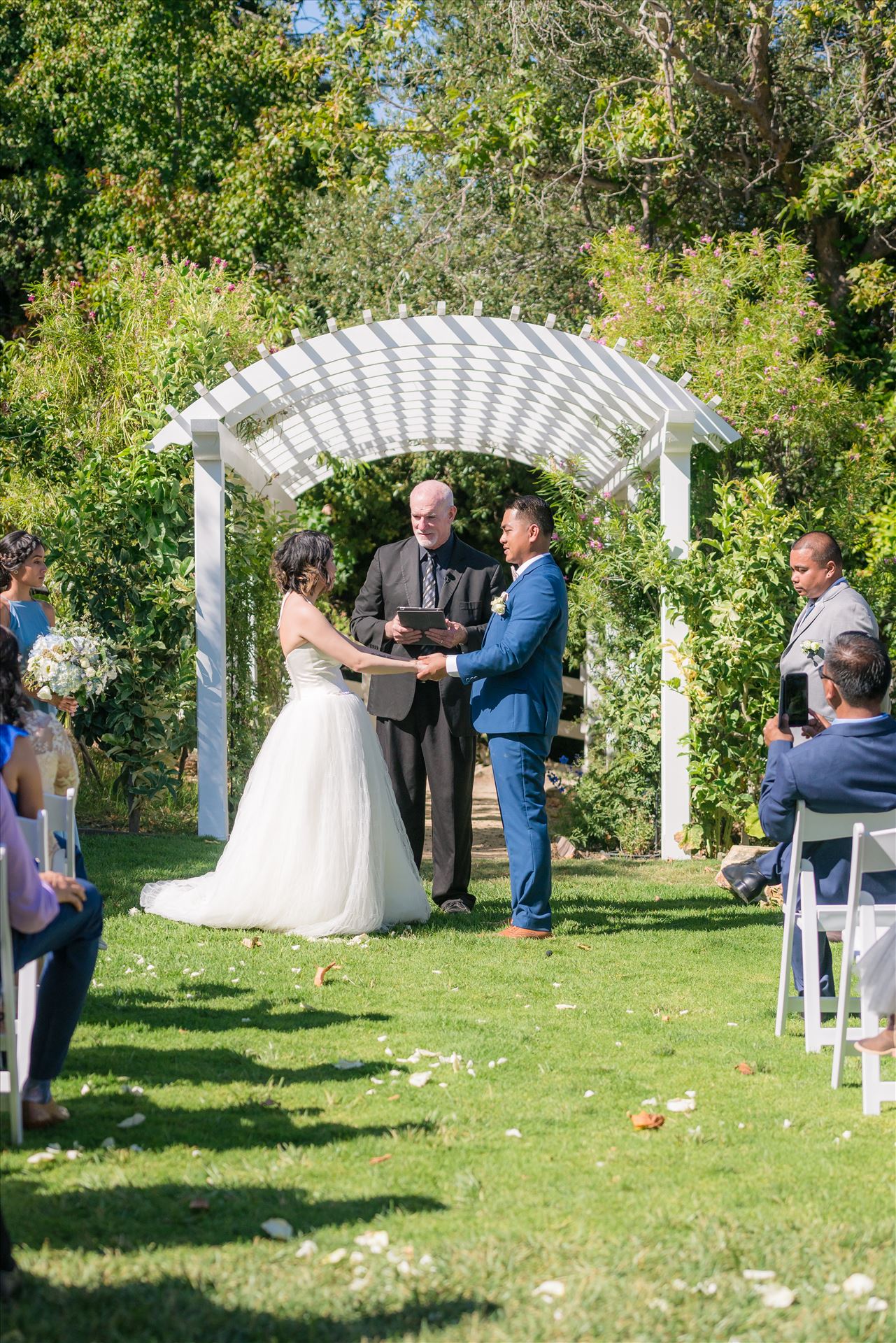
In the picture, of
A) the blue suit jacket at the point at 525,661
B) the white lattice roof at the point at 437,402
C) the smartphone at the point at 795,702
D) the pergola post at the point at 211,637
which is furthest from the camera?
the pergola post at the point at 211,637

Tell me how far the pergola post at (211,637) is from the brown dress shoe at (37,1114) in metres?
5.11

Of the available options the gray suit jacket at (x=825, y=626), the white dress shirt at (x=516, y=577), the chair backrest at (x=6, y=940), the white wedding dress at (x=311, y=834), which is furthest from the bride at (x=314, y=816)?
the chair backrest at (x=6, y=940)

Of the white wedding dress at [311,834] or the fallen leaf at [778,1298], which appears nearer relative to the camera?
the fallen leaf at [778,1298]

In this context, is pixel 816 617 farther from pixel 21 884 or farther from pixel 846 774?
pixel 21 884

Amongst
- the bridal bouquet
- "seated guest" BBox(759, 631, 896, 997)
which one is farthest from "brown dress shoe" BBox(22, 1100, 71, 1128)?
"seated guest" BBox(759, 631, 896, 997)

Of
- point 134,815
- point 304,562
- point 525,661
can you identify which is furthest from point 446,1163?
point 134,815

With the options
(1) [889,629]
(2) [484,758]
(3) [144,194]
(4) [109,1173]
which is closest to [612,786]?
(1) [889,629]

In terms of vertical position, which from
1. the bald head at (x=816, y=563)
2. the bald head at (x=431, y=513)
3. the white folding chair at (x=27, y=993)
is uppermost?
the bald head at (x=431, y=513)

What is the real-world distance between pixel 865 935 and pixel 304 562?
3.26 metres

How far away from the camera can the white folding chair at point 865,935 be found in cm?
377

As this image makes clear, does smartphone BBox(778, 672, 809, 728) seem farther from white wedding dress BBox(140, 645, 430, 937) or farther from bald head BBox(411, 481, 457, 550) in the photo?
bald head BBox(411, 481, 457, 550)

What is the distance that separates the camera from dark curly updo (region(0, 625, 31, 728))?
3.53 m

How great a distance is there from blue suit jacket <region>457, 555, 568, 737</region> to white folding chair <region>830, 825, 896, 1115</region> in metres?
2.24

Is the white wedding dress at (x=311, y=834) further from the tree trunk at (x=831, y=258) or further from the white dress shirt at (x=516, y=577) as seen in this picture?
the tree trunk at (x=831, y=258)
